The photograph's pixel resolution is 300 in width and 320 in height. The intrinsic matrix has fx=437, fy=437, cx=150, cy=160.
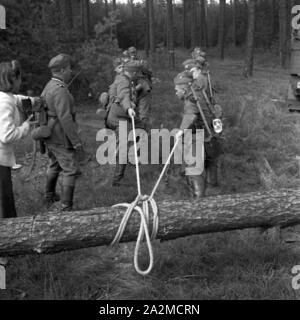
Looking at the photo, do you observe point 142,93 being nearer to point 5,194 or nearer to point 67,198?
point 67,198

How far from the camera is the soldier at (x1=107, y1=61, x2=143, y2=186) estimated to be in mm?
6277

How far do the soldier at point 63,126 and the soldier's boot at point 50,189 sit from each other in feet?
0.80

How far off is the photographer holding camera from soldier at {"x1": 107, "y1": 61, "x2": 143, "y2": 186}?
2.24 metres

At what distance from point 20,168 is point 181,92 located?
3.06 meters

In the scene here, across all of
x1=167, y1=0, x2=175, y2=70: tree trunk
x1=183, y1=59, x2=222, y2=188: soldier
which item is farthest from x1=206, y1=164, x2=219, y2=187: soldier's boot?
x1=167, y1=0, x2=175, y2=70: tree trunk

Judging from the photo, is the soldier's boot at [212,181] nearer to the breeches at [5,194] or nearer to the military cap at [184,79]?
the military cap at [184,79]

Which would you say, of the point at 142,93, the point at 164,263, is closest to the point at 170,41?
the point at 142,93

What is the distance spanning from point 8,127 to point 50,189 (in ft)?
5.88

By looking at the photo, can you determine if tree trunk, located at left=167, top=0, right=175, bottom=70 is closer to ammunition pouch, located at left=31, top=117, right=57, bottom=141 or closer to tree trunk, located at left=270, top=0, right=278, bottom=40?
ammunition pouch, located at left=31, top=117, right=57, bottom=141

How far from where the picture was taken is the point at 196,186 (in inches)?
217

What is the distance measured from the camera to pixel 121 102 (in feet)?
20.6
